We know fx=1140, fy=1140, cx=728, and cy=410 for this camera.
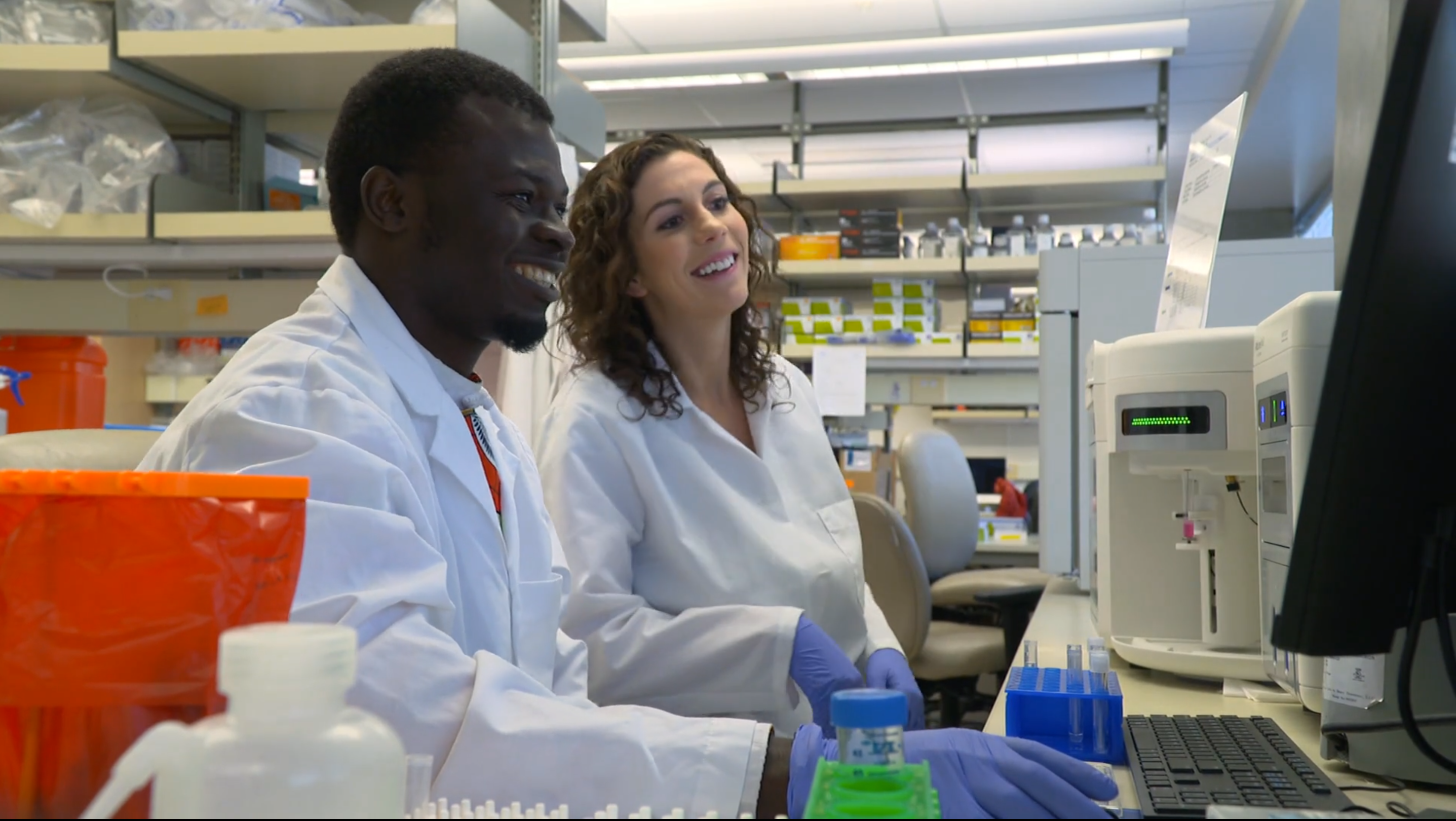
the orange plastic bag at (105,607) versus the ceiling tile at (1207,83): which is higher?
the ceiling tile at (1207,83)

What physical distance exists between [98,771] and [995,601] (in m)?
2.95

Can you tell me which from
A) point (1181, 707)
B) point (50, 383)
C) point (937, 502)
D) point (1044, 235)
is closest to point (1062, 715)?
point (1181, 707)

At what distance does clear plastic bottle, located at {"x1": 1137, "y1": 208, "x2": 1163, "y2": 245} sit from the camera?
450 cm

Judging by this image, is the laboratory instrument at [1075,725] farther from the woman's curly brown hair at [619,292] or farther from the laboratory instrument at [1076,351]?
the laboratory instrument at [1076,351]

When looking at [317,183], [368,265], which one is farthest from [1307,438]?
[317,183]

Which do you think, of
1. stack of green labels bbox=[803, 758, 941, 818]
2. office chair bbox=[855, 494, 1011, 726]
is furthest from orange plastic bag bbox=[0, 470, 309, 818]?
office chair bbox=[855, 494, 1011, 726]

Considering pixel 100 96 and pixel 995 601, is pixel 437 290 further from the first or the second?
pixel 995 601

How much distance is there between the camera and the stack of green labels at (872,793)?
47cm

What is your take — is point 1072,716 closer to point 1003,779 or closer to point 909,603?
point 1003,779

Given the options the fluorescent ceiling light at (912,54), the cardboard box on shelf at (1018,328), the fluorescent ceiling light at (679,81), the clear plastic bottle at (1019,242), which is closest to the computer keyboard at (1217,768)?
the cardboard box on shelf at (1018,328)

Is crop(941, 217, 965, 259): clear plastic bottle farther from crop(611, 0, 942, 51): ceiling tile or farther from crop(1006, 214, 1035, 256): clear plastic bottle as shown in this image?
crop(611, 0, 942, 51): ceiling tile

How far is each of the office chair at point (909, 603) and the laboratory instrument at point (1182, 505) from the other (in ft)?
4.19

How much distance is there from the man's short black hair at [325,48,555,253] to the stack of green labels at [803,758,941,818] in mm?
884

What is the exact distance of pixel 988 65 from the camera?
5137 millimetres
